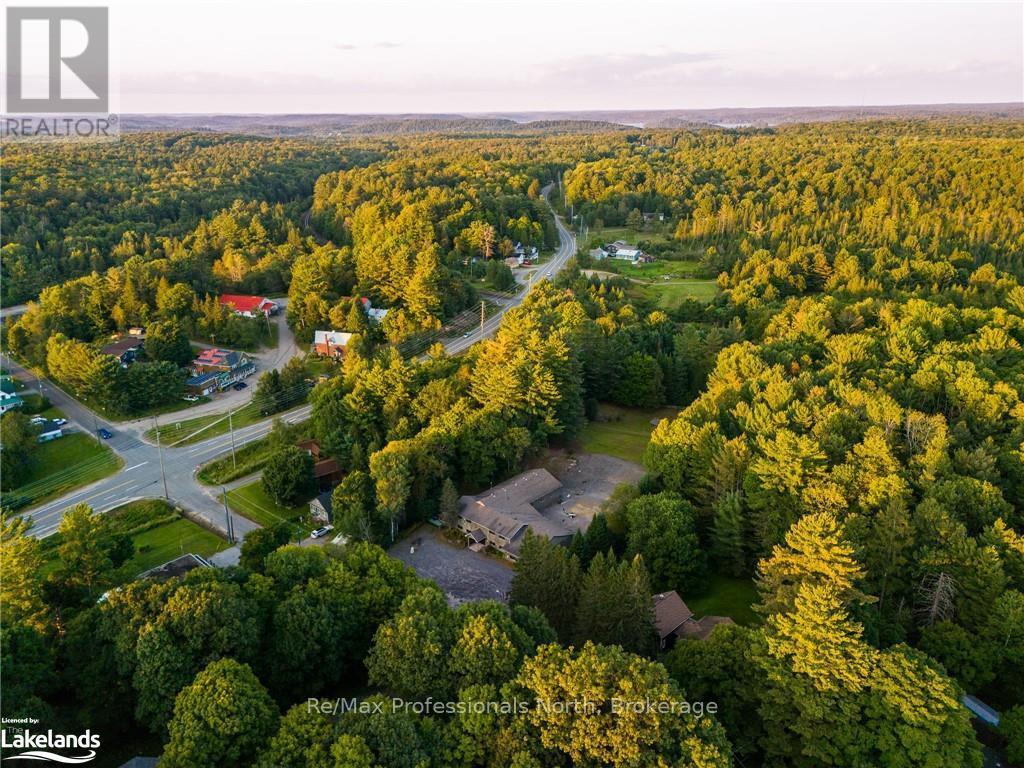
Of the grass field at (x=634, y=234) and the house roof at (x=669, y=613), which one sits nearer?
the house roof at (x=669, y=613)

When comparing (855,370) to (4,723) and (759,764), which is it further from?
(4,723)

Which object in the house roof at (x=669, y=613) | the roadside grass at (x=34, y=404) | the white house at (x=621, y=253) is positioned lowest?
the house roof at (x=669, y=613)

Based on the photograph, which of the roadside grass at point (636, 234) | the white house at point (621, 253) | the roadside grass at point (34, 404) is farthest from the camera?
the roadside grass at point (636, 234)

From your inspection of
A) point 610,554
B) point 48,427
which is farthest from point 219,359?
point 610,554

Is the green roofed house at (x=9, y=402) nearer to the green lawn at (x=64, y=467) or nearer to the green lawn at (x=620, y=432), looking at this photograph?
the green lawn at (x=64, y=467)

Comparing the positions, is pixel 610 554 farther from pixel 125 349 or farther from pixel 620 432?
pixel 125 349

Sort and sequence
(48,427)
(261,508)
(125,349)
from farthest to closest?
1. (125,349)
2. (48,427)
3. (261,508)

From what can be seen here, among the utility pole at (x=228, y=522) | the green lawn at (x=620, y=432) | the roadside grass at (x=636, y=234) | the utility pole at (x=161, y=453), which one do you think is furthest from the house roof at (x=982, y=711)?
the roadside grass at (x=636, y=234)
